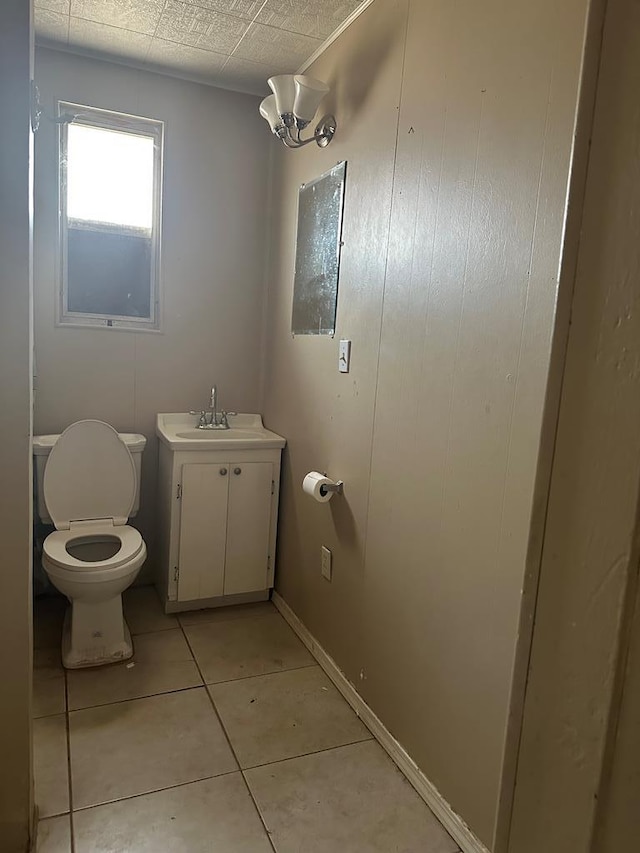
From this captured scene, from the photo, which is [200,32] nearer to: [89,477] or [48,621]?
[89,477]

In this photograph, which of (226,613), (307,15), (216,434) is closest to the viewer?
(307,15)

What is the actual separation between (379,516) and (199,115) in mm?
2125

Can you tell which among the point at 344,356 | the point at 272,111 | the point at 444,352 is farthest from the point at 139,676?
the point at 272,111

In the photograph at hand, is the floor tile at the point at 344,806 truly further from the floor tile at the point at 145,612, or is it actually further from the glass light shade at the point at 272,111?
the glass light shade at the point at 272,111

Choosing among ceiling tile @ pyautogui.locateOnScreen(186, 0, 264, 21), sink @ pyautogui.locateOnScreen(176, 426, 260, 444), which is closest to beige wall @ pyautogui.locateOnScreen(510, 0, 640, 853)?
ceiling tile @ pyautogui.locateOnScreen(186, 0, 264, 21)

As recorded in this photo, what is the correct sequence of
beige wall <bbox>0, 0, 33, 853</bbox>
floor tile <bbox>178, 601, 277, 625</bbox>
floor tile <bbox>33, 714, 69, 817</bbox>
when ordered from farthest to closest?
floor tile <bbox>178, 601, 277, 625</bbox>, floor tile <bbox>33, 714, 69, 817</bbox>, beige wall <bbox>0, 0, 33, 853</bbox>

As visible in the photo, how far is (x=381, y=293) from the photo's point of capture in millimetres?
1923

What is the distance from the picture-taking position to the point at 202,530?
2.64 metres

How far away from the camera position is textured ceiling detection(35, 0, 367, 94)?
210 cm

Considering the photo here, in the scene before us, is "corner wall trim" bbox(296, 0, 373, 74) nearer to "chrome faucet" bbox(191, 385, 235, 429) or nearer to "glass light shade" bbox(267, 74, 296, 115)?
"glass light shade" bbox(267, 74, 296, 115)

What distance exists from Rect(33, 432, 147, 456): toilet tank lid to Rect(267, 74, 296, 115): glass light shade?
1.53 metres

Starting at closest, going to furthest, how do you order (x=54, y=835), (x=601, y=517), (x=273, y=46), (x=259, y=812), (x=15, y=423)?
(x=601, y=517), (x=15, y=423), (x=54, y=835), (x=259, y=812), (x=273, y=46)

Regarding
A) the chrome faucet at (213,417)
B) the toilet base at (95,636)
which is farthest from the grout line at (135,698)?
the chrome faucet at (213,417)

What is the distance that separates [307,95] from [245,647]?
2209 mm
